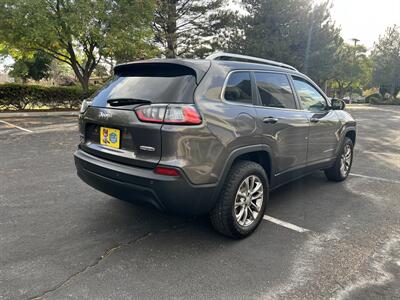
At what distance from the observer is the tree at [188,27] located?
21125 mm

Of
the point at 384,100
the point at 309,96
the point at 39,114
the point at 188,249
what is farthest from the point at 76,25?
the point at 384,100

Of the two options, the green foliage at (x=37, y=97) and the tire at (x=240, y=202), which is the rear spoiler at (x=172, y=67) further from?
the green foliage at (x=37, y=97)

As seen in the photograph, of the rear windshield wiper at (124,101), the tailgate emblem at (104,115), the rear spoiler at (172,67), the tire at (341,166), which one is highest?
the rear spoiler at (172,67)

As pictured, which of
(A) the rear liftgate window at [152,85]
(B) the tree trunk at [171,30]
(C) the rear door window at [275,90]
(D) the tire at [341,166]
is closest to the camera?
(A) the rear liftgate window at [152,85]

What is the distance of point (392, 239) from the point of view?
3.36m

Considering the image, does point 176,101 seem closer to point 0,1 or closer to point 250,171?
point 250,171

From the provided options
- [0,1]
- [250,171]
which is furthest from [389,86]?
[250,171]

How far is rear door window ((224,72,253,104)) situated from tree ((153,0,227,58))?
18839mm

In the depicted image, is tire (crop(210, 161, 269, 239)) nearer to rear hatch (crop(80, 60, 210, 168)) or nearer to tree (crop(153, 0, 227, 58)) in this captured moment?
rear hatch (crop(80, 60, 210, 168))

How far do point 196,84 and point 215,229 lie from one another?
1413mm

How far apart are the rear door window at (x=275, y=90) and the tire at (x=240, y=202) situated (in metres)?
0.78

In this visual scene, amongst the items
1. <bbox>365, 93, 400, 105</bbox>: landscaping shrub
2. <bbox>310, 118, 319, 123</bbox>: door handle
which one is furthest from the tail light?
<bbox>365, 93, 400, 105</bbox>: landscaping shrub

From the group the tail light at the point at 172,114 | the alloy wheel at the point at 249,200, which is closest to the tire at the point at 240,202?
the alloy wheel at the point at 249,200

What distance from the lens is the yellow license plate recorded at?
2.93m
